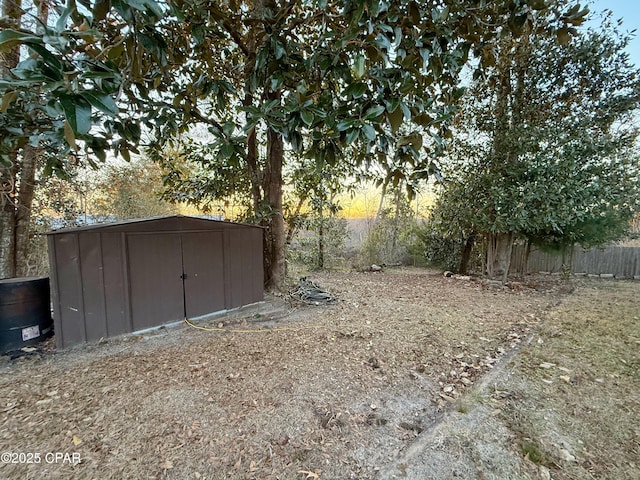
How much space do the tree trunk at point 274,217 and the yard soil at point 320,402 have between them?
1241 millimetres

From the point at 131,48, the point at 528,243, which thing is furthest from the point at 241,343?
the point at 528,243

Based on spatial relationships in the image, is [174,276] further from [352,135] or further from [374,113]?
[374,113]

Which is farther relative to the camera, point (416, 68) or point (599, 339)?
point (599, 339)

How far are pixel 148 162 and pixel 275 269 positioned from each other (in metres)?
5.32

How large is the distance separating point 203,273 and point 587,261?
10.4m

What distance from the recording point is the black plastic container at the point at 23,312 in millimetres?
2974

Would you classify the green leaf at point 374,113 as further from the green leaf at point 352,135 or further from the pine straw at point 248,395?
the pine straw at point 248,395

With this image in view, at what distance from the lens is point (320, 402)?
2217 millimetres

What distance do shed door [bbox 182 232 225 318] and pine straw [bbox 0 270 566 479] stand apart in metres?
0.28

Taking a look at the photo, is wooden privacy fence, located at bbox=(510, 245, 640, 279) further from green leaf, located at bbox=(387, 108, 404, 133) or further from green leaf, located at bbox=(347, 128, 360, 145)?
green leaf, located at bbox=(347, 128, 360, 145)

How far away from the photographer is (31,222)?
4.68m

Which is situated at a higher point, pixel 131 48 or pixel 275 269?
pixel 131 48

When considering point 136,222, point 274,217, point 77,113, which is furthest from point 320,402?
point 274,217

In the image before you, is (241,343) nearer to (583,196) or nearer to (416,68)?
(416,68)
